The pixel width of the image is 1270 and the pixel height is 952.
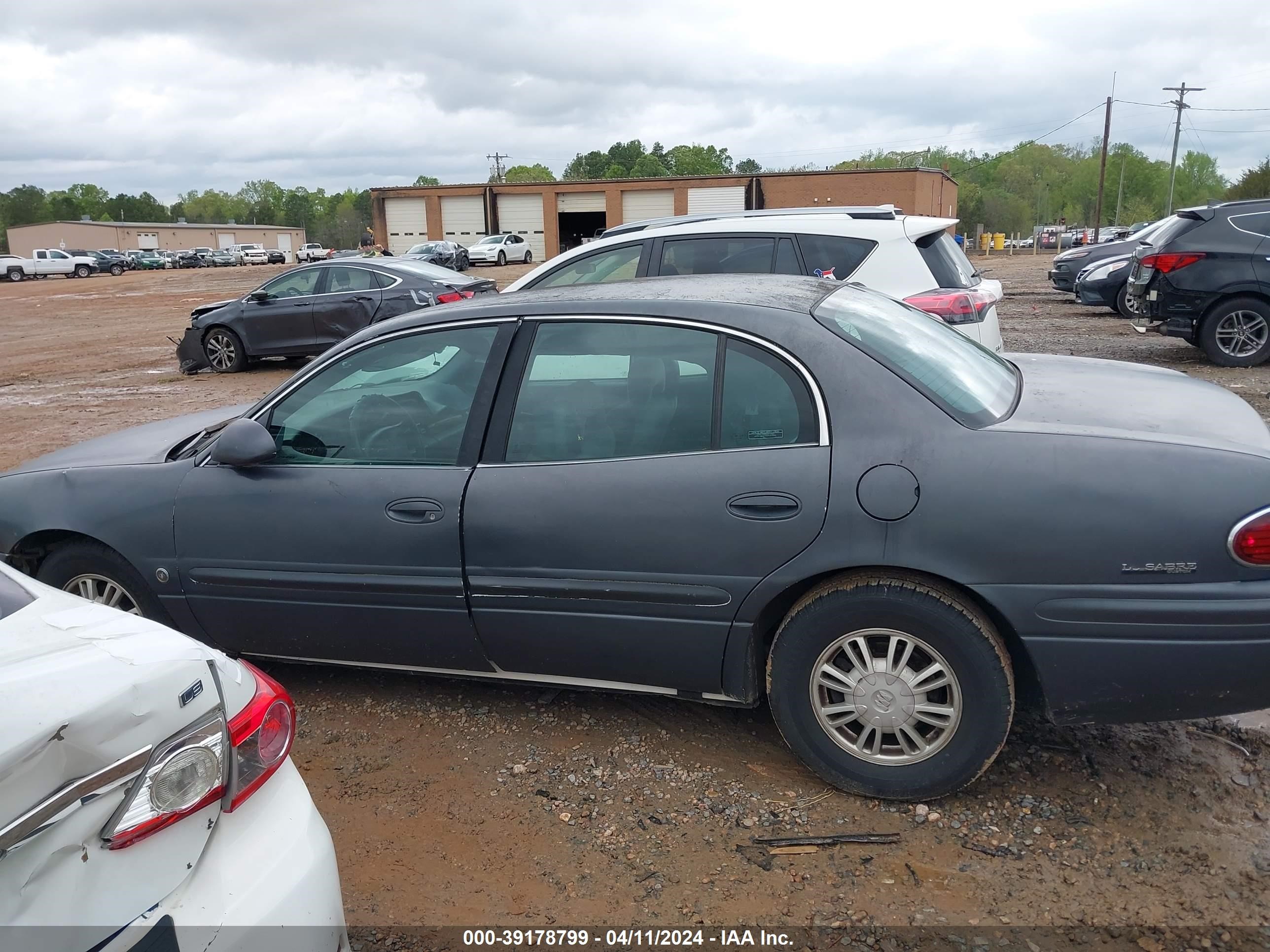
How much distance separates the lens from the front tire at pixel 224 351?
1409cm

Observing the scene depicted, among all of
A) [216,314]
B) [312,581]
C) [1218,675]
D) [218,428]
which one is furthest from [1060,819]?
[216,314]

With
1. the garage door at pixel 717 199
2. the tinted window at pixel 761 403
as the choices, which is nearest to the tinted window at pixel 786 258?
the tinted window at pixel 761 403

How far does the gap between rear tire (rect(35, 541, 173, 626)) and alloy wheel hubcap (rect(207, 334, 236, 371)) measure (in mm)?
10763

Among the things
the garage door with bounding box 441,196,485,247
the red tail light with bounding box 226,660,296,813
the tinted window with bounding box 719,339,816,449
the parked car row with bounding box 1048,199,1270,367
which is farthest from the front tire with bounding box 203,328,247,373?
the garage door with bounding box 441,196,485,247

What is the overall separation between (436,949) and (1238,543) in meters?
2.47

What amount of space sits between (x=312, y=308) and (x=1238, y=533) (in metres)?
12.7

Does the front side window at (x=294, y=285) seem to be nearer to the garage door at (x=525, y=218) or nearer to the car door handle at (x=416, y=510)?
the car door handle at (x=416, y=510)

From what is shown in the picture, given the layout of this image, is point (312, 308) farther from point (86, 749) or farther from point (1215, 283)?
point (86, 749)

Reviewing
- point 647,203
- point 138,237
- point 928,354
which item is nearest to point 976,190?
point 647,203

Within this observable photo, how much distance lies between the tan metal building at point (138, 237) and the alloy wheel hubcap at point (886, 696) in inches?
3371

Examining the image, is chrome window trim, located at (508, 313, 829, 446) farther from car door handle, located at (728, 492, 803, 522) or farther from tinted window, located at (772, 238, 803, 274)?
tinted window, located at (772, 238, 803, 274)

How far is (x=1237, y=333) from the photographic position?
10984mm

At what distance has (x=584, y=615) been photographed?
3389mm

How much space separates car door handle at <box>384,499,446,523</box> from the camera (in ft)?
11.5
